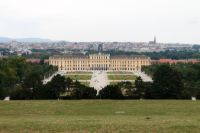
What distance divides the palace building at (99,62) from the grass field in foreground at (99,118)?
71000 mm

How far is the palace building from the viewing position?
87.7 metres

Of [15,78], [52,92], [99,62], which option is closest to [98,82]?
[15,78]

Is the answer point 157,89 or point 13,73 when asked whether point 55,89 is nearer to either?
point 157,89

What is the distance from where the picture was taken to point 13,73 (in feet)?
126

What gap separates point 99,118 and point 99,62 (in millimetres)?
79425

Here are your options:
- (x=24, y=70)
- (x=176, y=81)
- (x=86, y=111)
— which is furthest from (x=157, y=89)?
(x=24, y=70)

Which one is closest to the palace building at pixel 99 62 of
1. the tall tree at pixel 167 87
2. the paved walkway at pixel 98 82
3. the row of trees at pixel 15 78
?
the paved walkway at pixel 98 82

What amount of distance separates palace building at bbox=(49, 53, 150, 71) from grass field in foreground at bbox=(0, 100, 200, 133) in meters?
71.0

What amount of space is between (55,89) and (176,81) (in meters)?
6.51

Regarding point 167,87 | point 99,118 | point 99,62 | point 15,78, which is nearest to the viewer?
point 99,118

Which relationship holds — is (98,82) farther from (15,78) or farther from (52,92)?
(52,92)

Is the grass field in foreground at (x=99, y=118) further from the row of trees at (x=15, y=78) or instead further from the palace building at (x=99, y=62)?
the palace building at (x=99, y=62)

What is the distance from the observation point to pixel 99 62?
9081 cm

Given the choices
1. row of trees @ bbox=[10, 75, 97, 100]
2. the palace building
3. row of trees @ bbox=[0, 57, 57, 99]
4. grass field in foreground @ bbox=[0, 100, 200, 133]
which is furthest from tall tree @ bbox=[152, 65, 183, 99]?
the palace building
